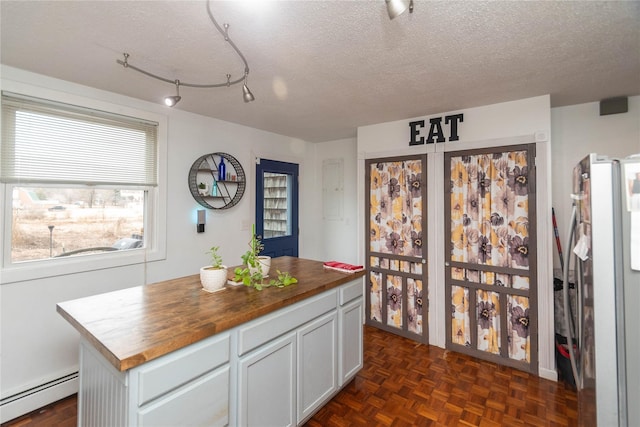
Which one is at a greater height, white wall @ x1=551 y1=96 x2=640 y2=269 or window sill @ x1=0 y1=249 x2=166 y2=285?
white wall @ x1=551 y1=96 x2=640 y2=269

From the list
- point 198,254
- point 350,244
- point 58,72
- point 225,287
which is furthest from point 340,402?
point 58,72

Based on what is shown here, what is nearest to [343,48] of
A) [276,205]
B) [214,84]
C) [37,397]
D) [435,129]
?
[214,84]

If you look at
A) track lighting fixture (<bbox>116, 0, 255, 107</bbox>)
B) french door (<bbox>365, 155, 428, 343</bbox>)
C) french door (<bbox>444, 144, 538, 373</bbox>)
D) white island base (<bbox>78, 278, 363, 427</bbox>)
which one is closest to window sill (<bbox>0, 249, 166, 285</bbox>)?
white island base (<bbox>78, 278, 363, 427</bbox>)

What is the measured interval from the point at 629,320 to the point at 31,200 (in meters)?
3.64

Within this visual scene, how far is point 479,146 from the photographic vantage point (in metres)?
2.86

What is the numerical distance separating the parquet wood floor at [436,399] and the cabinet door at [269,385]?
428 millimetres

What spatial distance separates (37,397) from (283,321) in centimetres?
204

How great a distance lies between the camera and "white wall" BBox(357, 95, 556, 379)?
2559 millimetres

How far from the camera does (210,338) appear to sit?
1.36 m

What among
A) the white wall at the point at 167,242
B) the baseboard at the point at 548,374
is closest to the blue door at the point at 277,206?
the white wall at the point at 167,242

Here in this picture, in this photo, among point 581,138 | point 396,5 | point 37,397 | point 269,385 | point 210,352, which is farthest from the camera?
point 581,138

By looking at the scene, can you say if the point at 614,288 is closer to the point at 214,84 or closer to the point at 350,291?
the point at 350,291

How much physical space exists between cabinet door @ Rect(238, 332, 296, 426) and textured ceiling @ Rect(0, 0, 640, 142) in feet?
5.82

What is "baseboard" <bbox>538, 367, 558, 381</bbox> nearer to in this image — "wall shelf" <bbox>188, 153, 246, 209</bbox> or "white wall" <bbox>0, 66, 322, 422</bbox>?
"white wall" <bbox>0, 66, 322, 422</bbox>
